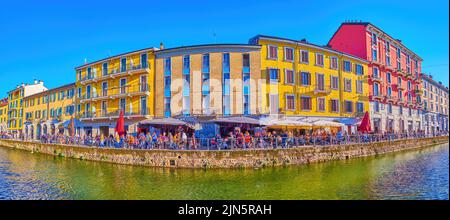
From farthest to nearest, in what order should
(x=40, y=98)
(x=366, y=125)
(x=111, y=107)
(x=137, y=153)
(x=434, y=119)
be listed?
(x=434, y=119)
(x=40, y=98)
(x=111, y=107)
(x=366, y=125)
(x=137, y=153)

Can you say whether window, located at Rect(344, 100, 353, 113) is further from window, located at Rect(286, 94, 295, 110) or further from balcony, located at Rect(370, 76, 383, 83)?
window, located at Rect(286, 94, 295, 110)

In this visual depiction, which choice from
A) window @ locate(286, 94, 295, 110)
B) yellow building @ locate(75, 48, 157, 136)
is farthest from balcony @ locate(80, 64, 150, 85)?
window @ locate(286, 94, 295, 110)

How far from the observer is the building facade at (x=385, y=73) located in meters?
40.2

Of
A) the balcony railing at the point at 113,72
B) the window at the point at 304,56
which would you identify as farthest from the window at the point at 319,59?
the balcony railing at the point at 113,72

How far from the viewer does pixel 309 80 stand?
33.4 meters

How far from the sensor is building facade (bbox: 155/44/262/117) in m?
29.5

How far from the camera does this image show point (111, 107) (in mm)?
37875

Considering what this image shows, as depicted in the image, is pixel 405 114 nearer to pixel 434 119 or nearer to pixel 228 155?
pixel 434 119

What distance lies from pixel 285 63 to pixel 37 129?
53245 mm

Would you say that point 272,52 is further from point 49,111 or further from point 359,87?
point 49,111

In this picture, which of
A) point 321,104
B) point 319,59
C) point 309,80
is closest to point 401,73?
point 319,59

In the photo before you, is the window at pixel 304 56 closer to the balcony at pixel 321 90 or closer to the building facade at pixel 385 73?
the balcony at pixel 321 90
